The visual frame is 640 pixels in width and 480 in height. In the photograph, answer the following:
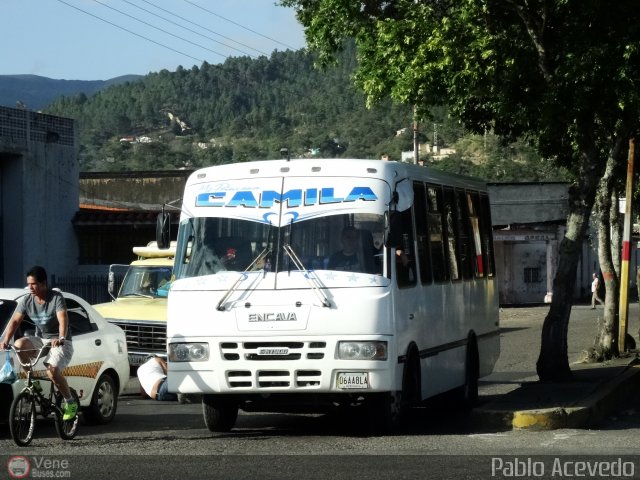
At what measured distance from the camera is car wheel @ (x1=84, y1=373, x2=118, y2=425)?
45.1ft

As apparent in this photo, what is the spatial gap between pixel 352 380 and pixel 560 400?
3375 mm

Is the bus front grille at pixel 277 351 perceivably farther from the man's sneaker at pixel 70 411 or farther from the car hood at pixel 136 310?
the car hood at pixel 136 310

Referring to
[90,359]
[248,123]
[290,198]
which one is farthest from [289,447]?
[248,123]

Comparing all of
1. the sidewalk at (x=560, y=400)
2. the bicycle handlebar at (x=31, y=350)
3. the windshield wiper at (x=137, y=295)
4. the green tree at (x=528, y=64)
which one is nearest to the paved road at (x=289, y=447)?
the sidewalk at (x=560, y=400)

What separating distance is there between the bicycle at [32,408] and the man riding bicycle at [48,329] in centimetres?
8

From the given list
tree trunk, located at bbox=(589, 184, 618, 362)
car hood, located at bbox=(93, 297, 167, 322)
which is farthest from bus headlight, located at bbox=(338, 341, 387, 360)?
tree trunk, located at bbox=(589, 184, 618, 362)

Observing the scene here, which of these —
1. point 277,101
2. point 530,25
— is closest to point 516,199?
point 530,25

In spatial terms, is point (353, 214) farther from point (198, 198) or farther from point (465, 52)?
point (465, 52)

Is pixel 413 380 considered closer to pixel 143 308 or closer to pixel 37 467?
pixel 37 467

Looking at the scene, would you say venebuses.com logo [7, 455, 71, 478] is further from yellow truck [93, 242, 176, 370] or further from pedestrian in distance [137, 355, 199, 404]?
yellow truck [93, 242, 176, 370]

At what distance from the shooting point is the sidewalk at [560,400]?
12.9 m

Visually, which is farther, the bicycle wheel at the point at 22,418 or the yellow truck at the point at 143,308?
the yellow truck at the point at 143,308

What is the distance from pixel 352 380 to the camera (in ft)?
38.7

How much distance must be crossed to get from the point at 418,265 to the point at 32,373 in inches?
163
